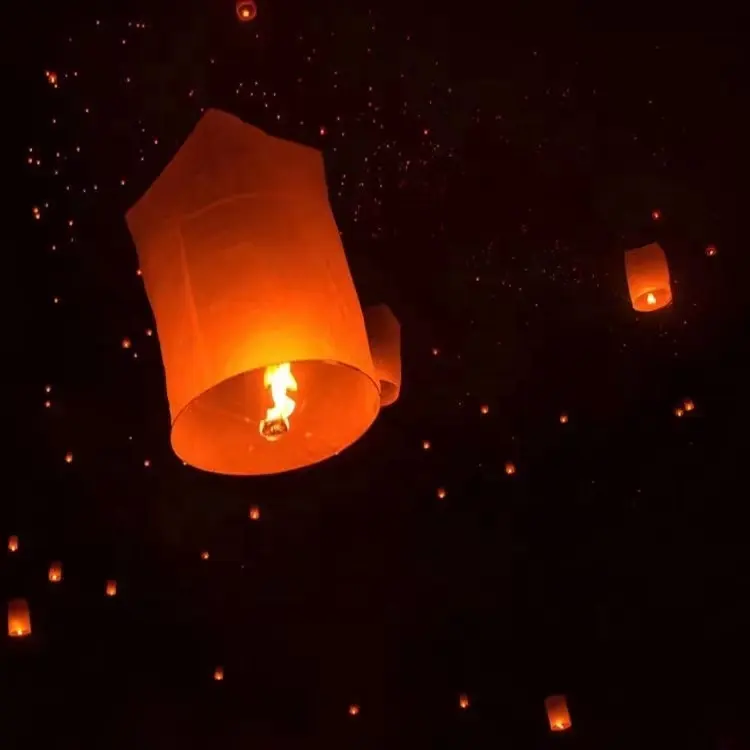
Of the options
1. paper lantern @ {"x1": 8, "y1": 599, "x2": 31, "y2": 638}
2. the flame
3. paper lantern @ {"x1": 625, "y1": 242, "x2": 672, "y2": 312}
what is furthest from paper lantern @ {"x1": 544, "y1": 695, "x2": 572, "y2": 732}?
the flame

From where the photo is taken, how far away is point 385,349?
1778 mm

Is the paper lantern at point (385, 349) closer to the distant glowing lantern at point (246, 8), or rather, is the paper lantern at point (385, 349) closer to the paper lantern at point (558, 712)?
the distant glowing lantern at point (246, 8)

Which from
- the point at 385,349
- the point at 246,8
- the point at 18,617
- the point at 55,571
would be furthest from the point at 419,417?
the point at 385,349

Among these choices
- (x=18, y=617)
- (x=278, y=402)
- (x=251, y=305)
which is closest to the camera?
(x=251, y=305)

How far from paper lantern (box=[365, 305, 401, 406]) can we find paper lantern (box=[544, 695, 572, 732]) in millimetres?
3533

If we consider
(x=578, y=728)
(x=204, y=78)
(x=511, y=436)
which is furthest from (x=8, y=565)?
(x=578, y=728)

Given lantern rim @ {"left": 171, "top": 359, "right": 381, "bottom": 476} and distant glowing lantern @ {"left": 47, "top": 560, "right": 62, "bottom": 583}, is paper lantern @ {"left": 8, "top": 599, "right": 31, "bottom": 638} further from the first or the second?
lantern rim @ {"left": 171, "top": 359, "right": 381, "bottom": 476}

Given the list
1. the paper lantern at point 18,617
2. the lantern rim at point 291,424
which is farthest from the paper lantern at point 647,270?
the paper lantern at point 18,617

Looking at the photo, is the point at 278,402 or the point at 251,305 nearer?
the point at 251,305

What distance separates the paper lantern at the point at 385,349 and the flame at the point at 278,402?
38 centimetres

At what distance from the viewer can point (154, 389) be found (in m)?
3.69

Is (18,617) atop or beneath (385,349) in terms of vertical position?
atop

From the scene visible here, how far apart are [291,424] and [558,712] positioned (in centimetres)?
391

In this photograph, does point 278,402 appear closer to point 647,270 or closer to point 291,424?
point 291,424
